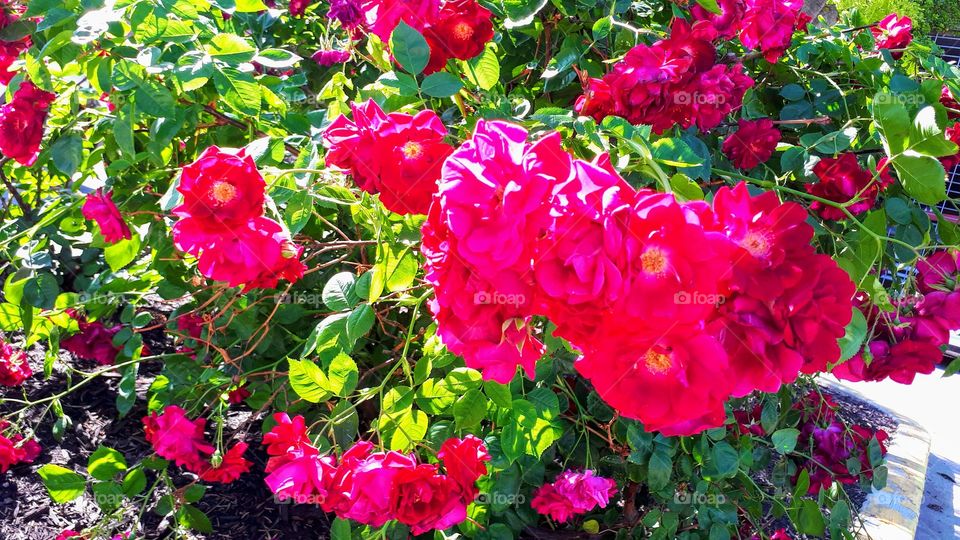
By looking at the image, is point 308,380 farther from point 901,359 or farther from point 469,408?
point 901,359

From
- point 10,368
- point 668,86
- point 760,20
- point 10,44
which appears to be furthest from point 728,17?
point 10,368

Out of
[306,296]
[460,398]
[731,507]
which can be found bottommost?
[731,507]

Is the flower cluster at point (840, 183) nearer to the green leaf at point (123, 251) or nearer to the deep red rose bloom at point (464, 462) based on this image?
the deep red rose bloom at point (464, 462)

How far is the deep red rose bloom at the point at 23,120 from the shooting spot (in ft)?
5.00

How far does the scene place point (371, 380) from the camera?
1.98 m

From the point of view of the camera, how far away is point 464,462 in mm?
1208

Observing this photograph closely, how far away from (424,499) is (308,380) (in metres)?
0.28

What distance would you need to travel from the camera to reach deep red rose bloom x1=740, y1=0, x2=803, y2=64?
1382 mm

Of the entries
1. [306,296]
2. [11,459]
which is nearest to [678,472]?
[306,296]

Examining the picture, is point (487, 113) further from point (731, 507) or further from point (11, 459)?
point (11, 459)

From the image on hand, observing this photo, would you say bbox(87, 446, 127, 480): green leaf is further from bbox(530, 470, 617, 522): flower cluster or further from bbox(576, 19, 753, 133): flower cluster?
bbox(576, 19, 753, 133): flower cluster

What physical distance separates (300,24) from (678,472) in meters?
1.81

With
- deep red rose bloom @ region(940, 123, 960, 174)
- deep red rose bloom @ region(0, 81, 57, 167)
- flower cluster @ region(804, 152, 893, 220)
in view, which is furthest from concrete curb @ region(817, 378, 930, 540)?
deep red rose bloom @ region(0, 81, 57, 167)

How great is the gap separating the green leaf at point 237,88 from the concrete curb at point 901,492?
2.36 meters
